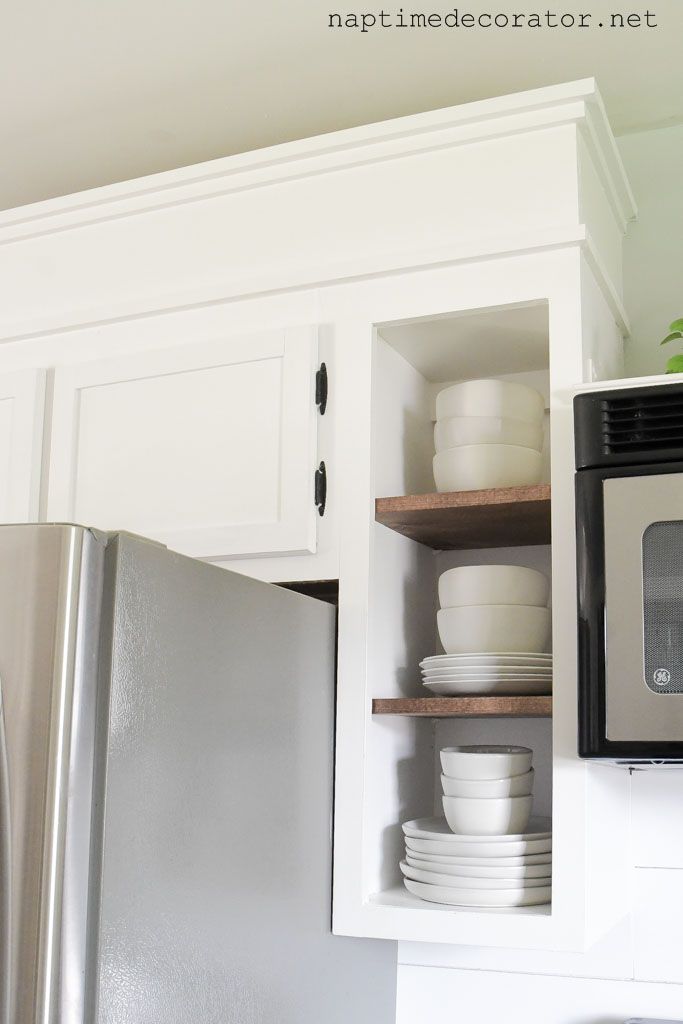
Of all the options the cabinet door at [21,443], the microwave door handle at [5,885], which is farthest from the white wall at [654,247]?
the microwave door handle at [5,885]

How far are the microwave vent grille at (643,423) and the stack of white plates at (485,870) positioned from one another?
0.51 meters

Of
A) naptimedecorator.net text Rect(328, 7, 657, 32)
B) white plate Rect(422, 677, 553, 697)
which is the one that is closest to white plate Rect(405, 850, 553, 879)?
white plate Rect(422, 677, 553, 697)

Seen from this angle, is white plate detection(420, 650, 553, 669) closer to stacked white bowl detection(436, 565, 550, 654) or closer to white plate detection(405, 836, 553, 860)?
stacked white bowl detection(436, 565, 550, 654)

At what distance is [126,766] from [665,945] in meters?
0.96

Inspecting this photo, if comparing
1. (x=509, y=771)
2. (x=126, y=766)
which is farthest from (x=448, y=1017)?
(x=126, y=766)

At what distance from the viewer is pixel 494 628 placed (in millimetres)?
1475

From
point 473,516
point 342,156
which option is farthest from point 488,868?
point 342,156

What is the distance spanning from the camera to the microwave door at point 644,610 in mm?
1220

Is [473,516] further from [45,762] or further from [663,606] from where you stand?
[45,762]

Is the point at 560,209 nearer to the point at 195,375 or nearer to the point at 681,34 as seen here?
the point at 681,34

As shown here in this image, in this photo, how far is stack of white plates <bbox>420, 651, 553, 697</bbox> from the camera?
4.72ft

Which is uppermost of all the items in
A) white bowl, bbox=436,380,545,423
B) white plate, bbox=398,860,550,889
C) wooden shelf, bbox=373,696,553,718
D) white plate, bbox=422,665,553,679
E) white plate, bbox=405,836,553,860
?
white bowl, bbox=436,380,545,423

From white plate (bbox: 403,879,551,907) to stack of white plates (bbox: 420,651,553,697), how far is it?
0.25m

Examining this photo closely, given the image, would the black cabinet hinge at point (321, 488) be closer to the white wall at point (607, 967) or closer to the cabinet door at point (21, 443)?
the cabinet door at point (21, 443)
